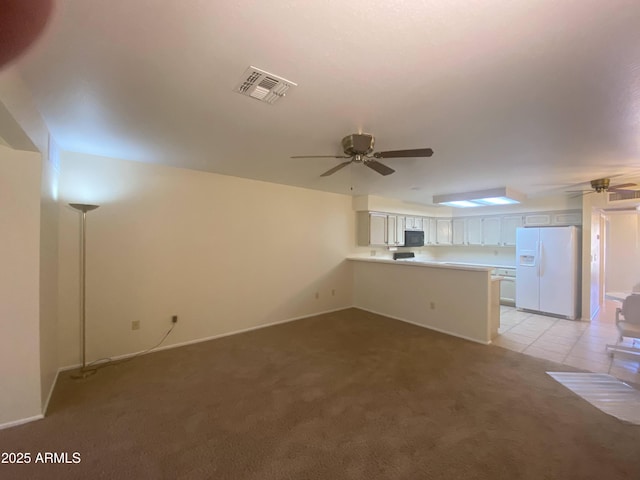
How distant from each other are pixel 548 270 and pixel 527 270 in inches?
13.1

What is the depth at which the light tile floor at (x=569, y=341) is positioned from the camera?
314cm

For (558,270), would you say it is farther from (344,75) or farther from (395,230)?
(344,75)

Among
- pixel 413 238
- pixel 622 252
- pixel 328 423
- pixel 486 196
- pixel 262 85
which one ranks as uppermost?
pixel 262 85

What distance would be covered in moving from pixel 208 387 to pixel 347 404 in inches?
55.1

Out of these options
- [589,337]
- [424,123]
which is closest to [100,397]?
[424,123]

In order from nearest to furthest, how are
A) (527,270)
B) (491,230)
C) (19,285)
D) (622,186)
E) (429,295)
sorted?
(19,285) < (622,186) < (429,295) < (527,270) < (491,230)

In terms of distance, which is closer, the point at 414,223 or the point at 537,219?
the point at 537,219

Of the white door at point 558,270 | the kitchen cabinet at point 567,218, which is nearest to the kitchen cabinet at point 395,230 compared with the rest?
the white door at point 558,270

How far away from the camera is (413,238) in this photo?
22.4 ft

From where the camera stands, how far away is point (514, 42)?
133cm

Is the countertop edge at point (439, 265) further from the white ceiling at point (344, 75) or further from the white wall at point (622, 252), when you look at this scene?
the white wall at point (622, 252)

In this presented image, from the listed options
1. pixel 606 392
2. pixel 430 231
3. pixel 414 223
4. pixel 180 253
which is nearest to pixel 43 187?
pixel 180 253

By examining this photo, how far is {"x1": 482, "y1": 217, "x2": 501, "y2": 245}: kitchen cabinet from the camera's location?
6.57 meters

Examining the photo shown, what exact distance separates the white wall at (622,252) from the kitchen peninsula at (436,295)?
17.7 ft
